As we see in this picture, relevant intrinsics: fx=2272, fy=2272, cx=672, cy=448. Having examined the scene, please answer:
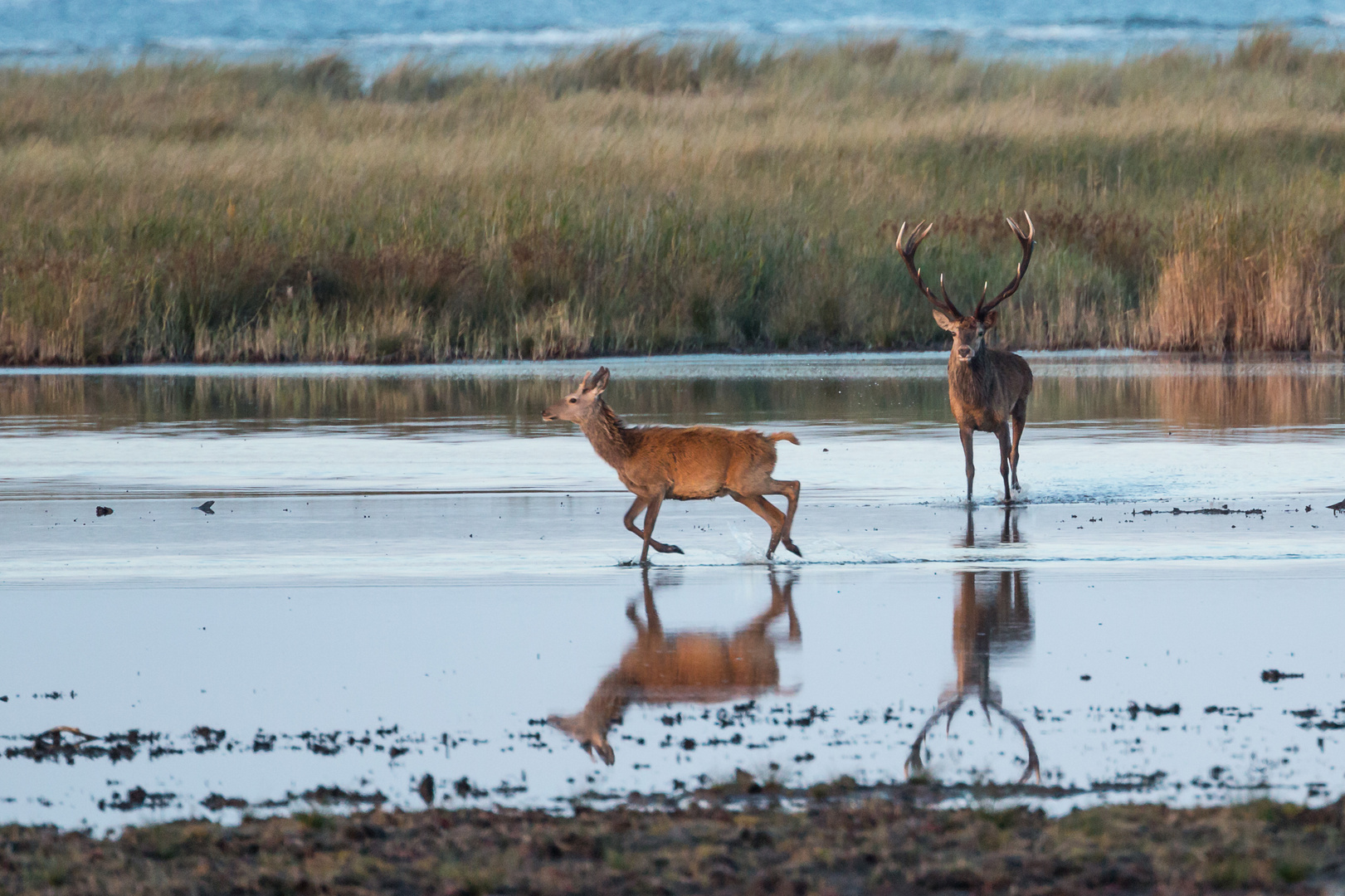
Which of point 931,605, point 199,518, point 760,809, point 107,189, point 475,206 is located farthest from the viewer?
point 107,189

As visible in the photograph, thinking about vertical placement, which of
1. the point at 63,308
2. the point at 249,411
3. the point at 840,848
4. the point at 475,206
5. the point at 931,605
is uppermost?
the point at 475,206

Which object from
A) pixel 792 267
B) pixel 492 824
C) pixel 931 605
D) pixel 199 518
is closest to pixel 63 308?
pixel 792 267

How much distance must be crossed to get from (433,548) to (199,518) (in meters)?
2.08

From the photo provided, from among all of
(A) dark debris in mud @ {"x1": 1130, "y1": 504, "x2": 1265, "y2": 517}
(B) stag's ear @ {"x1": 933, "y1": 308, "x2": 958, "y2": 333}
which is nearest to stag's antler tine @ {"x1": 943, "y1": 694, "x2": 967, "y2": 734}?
(A) dark debris in mud @ {"x1": 1130, "y1": 504, "x2": 1265, "y2": 517}

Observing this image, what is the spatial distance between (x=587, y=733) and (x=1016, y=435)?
28.4ft

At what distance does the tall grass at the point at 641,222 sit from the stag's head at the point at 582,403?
52.8 feet

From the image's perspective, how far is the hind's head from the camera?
7133 mm

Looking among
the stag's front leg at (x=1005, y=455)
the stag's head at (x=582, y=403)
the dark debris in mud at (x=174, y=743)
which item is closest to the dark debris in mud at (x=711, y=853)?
the dark debris in mud at (x=174, y=743)

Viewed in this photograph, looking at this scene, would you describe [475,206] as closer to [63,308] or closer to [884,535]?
[63,308]

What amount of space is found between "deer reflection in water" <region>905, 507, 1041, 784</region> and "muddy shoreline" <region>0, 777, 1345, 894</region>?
768mm

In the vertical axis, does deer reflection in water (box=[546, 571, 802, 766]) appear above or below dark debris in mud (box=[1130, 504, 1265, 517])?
below

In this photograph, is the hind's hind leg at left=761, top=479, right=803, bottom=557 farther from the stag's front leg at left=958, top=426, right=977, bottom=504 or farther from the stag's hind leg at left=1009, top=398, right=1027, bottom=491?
the stag's hind leg at left=1009, top=398, right=1027, bottom=491

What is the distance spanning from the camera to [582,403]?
489 inches

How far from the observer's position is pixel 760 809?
631 centimetres
